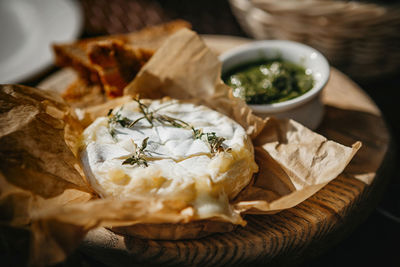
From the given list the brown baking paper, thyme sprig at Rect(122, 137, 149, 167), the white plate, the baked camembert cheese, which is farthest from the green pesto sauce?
the white plate

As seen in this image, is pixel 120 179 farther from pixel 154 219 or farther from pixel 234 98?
pixel 234 98

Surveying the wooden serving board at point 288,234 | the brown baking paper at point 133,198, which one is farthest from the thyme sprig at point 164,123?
the wooden serving board at point 288,234

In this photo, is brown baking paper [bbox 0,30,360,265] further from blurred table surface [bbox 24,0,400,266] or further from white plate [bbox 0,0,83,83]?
white plate [bbox 0,0,83,83]

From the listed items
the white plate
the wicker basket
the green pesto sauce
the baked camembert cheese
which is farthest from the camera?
the white plate

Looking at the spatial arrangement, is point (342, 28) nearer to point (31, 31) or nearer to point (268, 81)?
point (268, 81)

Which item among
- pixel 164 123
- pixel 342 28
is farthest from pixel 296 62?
pixel 164 123

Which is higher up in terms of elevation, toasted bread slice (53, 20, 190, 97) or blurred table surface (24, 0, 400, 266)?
toasted bread slice (53, 20, 190, 97)
